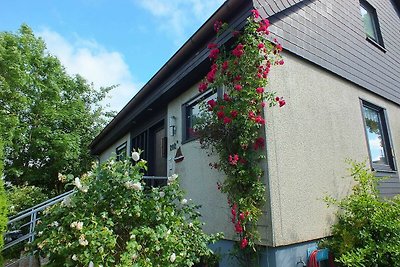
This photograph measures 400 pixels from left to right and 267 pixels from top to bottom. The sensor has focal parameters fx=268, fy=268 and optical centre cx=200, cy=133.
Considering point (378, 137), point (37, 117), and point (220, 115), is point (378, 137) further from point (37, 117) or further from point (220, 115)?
point (37, 117)

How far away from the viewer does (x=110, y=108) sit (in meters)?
16.8

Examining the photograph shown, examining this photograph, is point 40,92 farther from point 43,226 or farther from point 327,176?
point 327,176

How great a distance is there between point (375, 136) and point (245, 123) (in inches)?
163

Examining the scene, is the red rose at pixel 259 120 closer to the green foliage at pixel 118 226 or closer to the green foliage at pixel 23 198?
the green foliage at pixel 118 226

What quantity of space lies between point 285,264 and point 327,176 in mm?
1620

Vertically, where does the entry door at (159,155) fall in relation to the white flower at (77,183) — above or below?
above

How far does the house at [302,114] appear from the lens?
3.47m

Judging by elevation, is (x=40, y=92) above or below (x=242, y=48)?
above

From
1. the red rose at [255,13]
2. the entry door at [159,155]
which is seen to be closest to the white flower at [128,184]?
the red rose at [255,13]

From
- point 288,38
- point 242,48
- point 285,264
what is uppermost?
point 288,38

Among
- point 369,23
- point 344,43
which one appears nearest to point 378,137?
point 344,43

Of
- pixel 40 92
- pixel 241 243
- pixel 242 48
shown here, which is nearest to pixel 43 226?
pixel 241 243

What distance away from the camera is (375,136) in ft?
19.0

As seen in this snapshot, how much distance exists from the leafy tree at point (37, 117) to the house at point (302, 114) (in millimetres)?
6754
